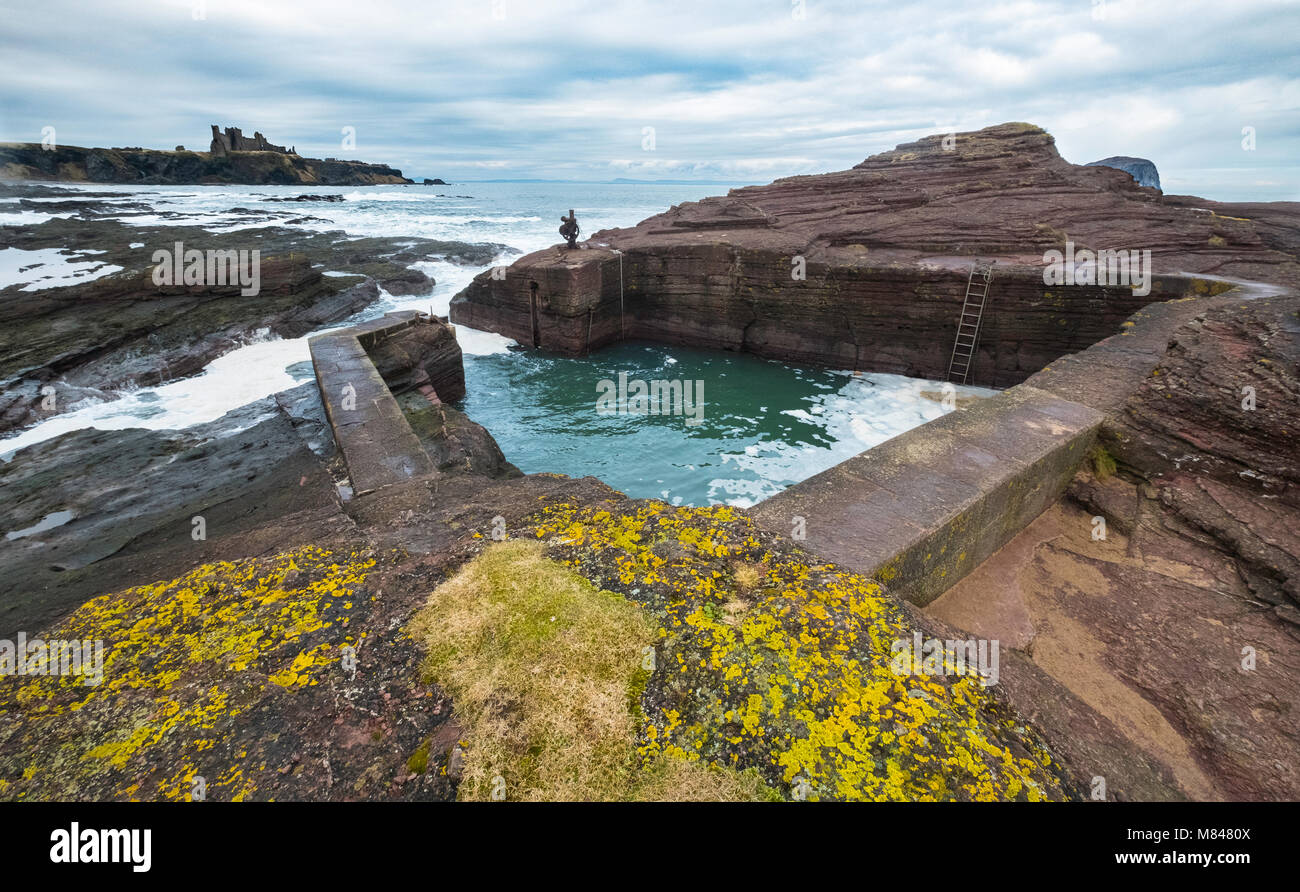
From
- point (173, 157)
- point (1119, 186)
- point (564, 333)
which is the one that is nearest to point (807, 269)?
point (564, 333)

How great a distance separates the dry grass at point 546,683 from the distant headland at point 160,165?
14160cm

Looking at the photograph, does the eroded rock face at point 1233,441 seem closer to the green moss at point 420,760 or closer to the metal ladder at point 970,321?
the green moss at point 420,760

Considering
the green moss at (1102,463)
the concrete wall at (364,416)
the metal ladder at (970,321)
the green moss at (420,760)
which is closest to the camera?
the green moss at (420,760)

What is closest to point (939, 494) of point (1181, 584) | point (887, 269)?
point (1181, 584)

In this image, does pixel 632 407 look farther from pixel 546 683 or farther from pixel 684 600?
pixel 546 683

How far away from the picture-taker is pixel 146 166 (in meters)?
115

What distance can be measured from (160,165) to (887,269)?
157 meters

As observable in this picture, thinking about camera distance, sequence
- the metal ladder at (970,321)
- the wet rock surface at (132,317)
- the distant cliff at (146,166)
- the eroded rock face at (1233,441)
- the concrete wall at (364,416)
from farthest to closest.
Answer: the distant cliff at (146,166) → the metal ladder at (970,321) → the wet rock surface at (132,317) → the concrete wall at (364,416) → the eroded rock face at (1233,441)

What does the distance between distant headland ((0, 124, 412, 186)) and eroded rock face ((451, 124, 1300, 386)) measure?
129 meters

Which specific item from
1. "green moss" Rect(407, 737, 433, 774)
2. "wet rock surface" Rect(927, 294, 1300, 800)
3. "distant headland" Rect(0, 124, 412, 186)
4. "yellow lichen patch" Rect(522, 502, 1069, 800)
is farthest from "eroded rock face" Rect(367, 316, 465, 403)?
"distant headland" Rect(0, 124, 412, 186)

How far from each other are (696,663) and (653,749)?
1.63ft

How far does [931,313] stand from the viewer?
658 inches

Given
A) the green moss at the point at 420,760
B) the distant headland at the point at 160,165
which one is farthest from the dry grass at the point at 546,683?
the distant headland at the point at 160,165

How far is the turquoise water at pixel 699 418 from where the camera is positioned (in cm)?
1241
